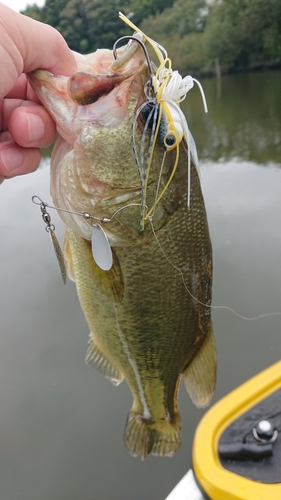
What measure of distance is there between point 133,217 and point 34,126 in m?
0.43

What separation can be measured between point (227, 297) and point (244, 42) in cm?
3630

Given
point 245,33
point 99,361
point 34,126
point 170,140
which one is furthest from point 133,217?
point 245,33

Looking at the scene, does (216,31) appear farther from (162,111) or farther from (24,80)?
(162,111)

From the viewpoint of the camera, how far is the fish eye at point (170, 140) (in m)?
1.15

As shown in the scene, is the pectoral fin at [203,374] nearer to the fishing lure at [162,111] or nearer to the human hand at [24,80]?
the fishing lure at [162,111]

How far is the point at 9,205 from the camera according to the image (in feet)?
23.0

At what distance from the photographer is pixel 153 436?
6.03 feet

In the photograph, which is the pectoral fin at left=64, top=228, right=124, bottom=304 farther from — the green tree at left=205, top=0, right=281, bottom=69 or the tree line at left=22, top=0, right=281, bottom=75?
the green tree at left=205, top=0, right=281, bottom=69

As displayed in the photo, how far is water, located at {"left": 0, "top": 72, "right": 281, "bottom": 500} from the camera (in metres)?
2.83

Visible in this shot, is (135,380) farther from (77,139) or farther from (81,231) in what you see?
(77,139)

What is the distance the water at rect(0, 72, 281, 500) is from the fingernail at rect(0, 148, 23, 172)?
2552 mm

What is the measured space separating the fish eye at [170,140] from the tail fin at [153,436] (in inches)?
53.7

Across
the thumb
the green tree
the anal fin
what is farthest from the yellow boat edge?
the green tree

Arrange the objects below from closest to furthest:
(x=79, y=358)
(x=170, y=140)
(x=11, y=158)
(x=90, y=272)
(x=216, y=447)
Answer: (x=170, y=140) → (x=11, y=158) → (x=90, y=272) → (x=216, y=447) → (x=79, y=358)
